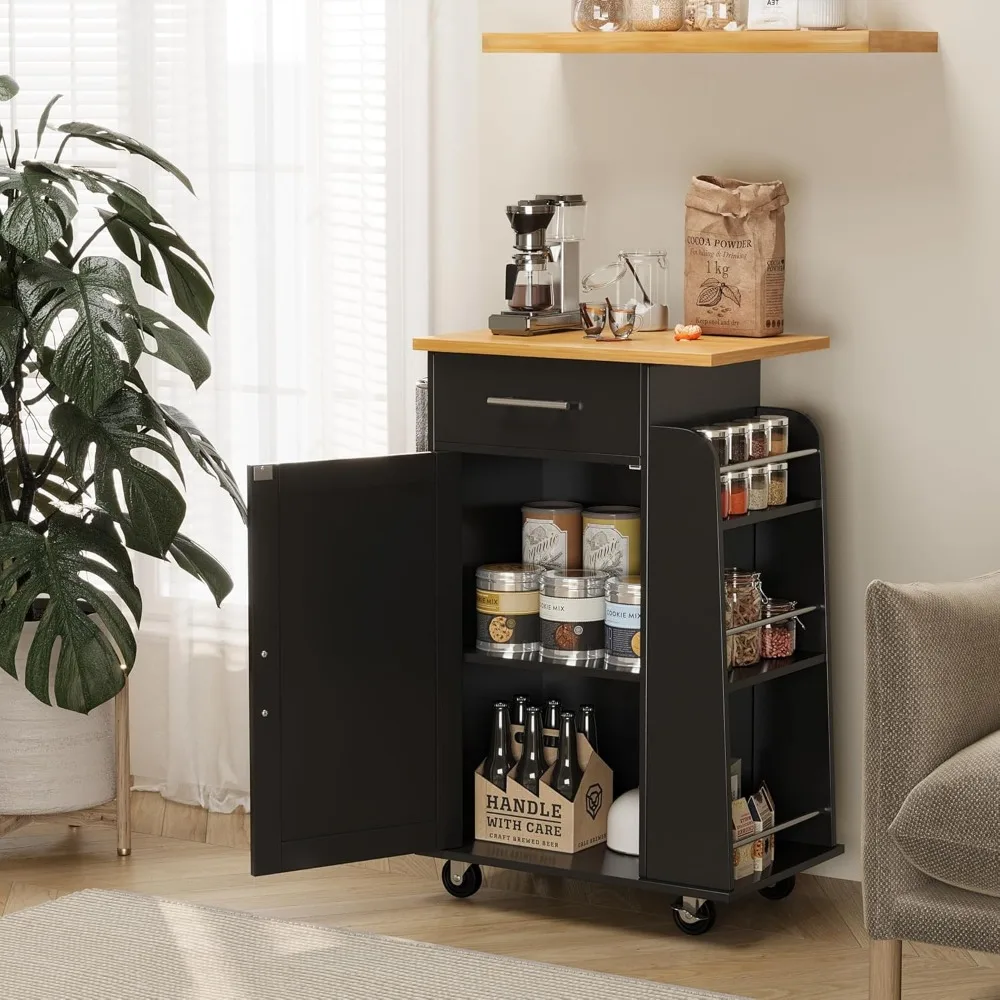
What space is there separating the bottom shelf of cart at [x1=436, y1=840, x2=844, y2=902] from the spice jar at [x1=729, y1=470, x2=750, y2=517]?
63 centimetres

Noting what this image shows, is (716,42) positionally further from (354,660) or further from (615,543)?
(354,660)

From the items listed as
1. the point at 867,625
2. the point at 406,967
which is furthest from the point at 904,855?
the point at 406,967

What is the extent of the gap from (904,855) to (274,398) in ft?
5.66

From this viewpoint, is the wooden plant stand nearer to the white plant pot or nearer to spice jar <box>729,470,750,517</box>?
the white plant pot

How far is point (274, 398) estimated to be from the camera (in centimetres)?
349

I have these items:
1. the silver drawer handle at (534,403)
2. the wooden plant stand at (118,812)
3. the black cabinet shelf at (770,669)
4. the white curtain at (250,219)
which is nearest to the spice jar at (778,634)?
the black cabinet shelf at (770,669)

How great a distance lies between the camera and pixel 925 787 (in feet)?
7.34

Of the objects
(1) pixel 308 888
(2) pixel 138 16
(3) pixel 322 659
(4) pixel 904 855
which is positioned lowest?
(1) pixel 308 888

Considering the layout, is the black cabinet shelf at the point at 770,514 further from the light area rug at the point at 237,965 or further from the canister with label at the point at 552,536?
the light area rug at the point at 237,965

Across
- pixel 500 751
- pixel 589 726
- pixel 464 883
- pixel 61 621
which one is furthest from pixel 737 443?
pixel 61 621

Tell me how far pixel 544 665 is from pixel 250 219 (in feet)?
3.88

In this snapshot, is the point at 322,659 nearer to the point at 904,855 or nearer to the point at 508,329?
the point at 508,329

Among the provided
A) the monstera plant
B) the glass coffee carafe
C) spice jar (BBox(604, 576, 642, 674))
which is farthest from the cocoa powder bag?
the monstera plant

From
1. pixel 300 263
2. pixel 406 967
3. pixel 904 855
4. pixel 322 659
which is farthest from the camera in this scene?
pixel 300 263
